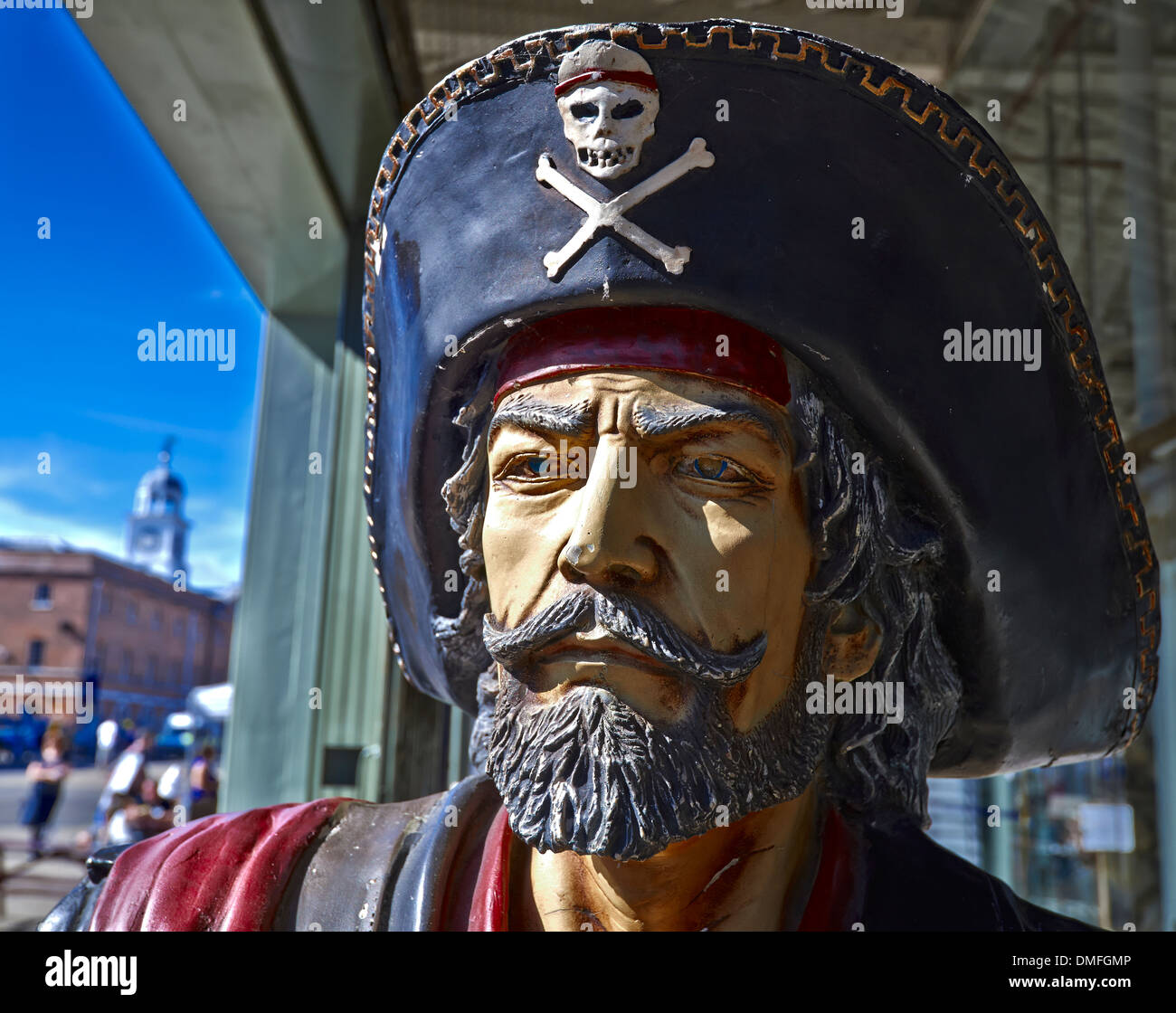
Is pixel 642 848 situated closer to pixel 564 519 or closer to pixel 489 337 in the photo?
pixel 564 519

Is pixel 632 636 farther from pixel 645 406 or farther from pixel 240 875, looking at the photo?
pixel 240 875

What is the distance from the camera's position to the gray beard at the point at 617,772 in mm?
1598

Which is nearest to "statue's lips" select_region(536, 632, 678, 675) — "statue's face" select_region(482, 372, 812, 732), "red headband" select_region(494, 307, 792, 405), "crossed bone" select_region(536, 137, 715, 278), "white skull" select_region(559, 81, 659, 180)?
"statue's face" select_region(482, 372, 812, 732)

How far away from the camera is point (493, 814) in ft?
6.66

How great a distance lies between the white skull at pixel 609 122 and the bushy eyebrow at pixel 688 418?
0.38 metres

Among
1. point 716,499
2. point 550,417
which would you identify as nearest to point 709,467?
point 716,499

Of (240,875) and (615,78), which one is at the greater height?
(615,78)

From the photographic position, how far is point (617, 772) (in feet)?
5.24

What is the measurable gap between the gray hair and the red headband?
0.26 feet

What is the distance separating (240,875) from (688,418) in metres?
1.10

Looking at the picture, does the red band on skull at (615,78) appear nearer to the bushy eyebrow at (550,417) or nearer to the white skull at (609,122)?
the white skull at (609,122)

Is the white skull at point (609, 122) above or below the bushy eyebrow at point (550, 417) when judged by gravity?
above

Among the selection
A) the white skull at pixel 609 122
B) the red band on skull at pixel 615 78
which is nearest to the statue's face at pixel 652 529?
the white skull at pixel 609 122
